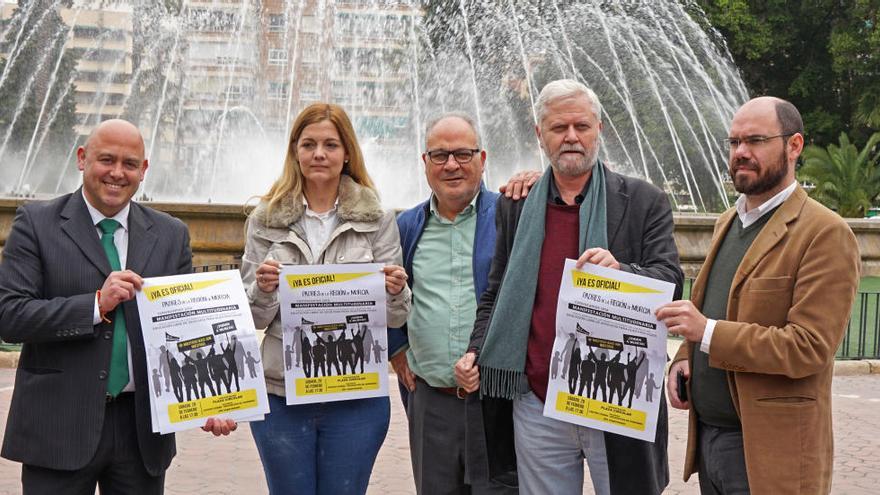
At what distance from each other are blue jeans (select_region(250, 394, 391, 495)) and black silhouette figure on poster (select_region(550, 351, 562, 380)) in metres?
0.85

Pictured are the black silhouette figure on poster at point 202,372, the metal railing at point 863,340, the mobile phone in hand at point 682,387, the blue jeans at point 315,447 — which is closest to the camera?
the black silhouette figure on poster at point 202,372

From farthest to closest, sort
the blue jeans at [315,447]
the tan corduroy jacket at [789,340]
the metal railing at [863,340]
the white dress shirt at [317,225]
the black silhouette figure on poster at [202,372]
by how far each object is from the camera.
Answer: the metal railing at [863,340]
the white dress shirt at [317,225]
the blue jeans at [315,447]
the black silhouette figure on poster at [202,372]
the tan corduroy jacket at [789,340]

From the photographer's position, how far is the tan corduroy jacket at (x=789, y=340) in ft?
10.4

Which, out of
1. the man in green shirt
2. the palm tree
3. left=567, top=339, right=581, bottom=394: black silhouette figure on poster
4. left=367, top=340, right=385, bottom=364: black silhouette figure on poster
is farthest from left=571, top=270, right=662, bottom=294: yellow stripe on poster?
the palm tree

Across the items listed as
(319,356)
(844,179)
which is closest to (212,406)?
(319,356)

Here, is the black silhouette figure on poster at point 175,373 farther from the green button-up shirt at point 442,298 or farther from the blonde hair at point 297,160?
the green button-up shirt at point 442,298

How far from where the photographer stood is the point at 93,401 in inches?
133

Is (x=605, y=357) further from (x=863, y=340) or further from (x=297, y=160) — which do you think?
(x=863, y=340)

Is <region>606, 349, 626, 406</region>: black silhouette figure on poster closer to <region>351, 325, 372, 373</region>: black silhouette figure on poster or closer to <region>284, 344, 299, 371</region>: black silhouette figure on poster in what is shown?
<region>351, 325, 372, 373</region>: black silhouette figure on poster

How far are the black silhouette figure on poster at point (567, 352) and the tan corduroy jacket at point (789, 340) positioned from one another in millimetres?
476

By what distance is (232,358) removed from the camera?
3.55m

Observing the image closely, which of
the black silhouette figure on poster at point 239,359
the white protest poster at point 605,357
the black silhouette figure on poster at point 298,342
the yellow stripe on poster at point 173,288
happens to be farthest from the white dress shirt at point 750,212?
the yellow stripe on poster at point 173,288

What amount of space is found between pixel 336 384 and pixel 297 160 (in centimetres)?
90

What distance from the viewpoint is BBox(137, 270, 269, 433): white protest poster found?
11.2ft
